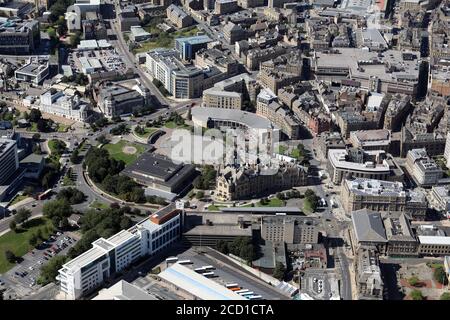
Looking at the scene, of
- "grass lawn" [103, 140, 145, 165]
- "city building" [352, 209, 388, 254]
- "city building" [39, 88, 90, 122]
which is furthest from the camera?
"city building" [39, 88, 90, 122]

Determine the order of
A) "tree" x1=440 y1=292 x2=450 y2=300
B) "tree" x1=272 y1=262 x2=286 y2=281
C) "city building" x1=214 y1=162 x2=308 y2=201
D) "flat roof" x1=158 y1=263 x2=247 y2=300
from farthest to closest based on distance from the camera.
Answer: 1. "city building" x1=214 y1=162 x2=308 y2=201
2. "tree" x1=272 y1=262 x2=286 y2=281
3. "tree" x1=440 y1=292 x2=450 y2=300
4. "flat roof" x1=158 y1=263 x2=247 y2=300

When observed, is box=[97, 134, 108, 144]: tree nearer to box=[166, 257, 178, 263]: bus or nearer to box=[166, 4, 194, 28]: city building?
box=[166, 257, 178, 263]: bus

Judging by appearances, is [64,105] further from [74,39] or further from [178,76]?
[74,39]

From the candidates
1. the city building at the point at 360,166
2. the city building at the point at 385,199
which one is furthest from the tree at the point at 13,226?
the city building at the point at 360,166

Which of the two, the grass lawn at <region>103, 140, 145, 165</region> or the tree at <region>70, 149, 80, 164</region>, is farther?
the grass lawn at <region>103, 140, 145, 165</region>

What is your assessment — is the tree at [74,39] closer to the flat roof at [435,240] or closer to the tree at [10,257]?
the tree at [10,257]

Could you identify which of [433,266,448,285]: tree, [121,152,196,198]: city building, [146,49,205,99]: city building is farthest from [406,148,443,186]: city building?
[146,49,205,99]: city building
